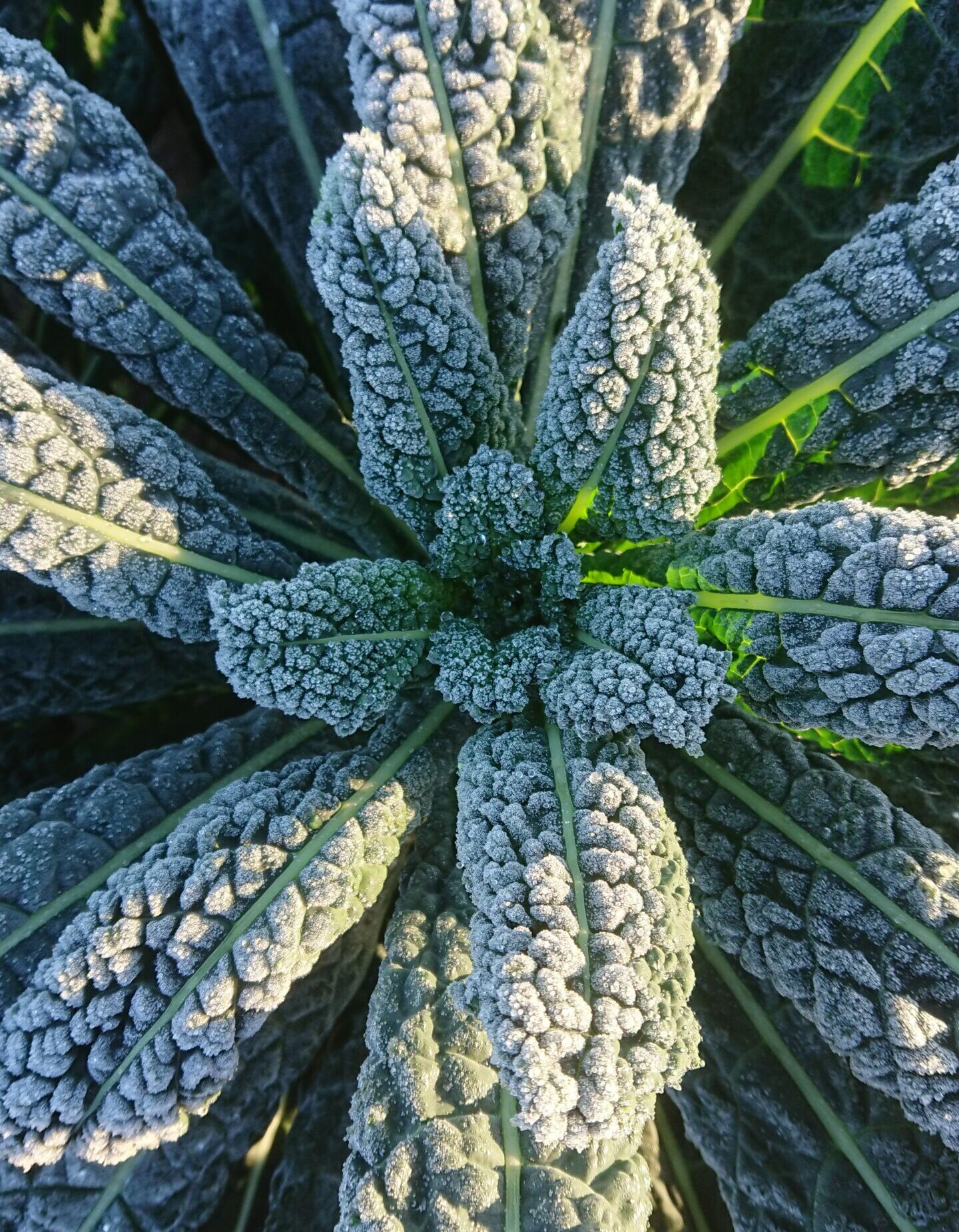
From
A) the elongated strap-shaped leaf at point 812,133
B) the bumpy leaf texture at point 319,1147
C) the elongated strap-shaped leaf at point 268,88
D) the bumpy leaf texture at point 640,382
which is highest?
the elongated strap-shaped leaf at point 812,133

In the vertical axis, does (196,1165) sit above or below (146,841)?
below

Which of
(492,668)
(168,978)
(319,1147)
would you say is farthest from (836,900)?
(319,1147)

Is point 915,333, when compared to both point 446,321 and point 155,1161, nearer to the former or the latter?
point 446,321

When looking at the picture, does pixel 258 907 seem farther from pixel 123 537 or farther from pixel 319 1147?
pixel 319 1147

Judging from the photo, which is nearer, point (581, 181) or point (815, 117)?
point (581, 181)

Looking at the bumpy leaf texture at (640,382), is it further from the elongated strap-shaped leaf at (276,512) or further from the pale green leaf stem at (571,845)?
the elongated strap-shaped leaf at (276,512)

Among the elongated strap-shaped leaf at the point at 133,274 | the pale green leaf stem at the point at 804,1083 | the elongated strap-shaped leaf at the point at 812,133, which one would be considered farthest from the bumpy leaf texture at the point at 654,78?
the pale green leaf stem at the point at 804,1083

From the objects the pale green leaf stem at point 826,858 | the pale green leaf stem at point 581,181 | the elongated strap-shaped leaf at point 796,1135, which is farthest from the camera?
the pale green leaf stem at point 581,181

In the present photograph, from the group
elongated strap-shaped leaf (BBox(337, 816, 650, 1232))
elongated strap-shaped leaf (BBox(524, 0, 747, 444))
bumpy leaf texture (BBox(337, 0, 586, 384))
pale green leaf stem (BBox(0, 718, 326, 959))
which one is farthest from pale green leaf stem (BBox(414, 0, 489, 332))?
elongated strap-shaped leaf (BBox(337, 816, 650, 1232))
